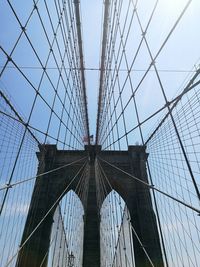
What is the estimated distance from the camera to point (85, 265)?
589 inches

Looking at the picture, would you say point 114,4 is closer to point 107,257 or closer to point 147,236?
point 147,236

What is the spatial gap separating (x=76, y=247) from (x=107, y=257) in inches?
140

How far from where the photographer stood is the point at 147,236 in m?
14.8

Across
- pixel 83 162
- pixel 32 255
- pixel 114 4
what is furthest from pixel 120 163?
pixel 114 4

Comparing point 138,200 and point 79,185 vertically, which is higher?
point 79,185

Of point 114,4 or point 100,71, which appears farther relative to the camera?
point 100,71

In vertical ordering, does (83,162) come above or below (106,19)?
below

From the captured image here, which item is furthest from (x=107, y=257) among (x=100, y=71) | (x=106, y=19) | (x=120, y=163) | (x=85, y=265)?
(x=106, y=19)

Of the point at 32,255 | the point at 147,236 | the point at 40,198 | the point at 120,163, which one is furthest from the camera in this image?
the point at 120,163

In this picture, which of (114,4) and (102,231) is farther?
(102,231)

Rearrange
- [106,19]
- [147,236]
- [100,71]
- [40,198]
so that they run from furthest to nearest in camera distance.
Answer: [40,198]
[147,236]
[100,71]
[106,19]

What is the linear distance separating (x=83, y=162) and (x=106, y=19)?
39.3 feet

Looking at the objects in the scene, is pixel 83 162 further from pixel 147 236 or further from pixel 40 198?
pixel 147 236

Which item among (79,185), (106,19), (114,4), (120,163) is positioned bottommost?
(79,185)
